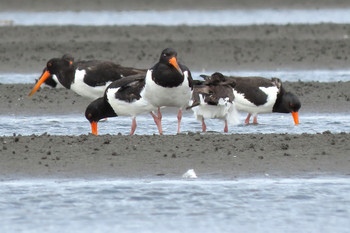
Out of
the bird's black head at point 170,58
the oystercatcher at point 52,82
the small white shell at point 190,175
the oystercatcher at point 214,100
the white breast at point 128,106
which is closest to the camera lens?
the small white shell at point 190,175

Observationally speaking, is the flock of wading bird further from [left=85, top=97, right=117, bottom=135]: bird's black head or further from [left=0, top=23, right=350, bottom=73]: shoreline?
[left=0, top=23, right=350, bottom=73]: shoreline

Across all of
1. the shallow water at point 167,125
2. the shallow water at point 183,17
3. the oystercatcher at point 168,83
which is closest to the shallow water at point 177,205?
the oystercatcher at point 168,83

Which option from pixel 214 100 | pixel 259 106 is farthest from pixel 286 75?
pixel 214 100

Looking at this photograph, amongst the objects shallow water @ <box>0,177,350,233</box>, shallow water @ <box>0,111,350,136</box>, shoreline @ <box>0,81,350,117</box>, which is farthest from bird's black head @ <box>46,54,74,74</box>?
shallow water @ <box>0,177,350,233</box>

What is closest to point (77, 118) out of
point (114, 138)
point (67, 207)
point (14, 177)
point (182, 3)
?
point (114, 138)

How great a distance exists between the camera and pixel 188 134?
34.9ft

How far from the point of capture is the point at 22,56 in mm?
22141

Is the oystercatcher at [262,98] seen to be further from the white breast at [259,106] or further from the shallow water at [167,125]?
the shallow water at [167,125]

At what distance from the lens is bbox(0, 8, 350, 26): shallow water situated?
31.1 metres

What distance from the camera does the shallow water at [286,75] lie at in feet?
62.2

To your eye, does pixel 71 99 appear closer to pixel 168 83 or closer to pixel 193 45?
pixel 168 83

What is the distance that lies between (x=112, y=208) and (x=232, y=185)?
140cm

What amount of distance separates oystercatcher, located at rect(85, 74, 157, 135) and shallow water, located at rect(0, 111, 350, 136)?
0.45 metres

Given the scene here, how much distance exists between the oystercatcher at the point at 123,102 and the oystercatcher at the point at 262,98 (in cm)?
186
